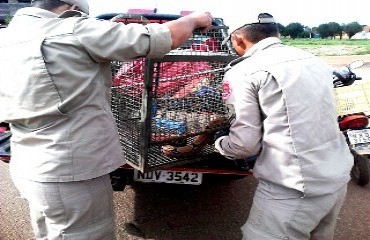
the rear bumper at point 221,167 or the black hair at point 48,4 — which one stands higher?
the black hair at point 48,4

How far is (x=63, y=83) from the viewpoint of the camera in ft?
5.90

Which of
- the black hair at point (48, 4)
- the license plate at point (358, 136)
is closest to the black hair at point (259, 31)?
the black hair at point (48, 4)

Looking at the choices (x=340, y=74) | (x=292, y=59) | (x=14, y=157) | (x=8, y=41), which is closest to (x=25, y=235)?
(x=14, y=157)

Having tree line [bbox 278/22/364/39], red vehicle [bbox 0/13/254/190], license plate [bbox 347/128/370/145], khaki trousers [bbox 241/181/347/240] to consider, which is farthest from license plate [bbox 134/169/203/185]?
tree line [bbox 278/22/364/39]

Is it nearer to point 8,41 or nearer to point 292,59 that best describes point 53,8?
point 8,41

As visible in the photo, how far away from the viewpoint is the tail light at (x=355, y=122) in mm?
4207

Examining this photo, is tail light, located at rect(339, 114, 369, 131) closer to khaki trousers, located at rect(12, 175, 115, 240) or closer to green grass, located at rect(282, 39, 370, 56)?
khaki trousers, located at rect(12, 175, 115, 240)

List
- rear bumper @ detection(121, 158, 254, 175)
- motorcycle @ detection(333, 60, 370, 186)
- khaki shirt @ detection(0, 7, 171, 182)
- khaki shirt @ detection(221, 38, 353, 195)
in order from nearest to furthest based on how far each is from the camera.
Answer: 1. khaki shirt @ detection(0, 7, 171, 182)
2. khaki shirt @ detection(221, 38, 353, 195)
3. rear bumper @ detection(121, 158, 254, 175)
4. motorcycle @ detection(333, 60, 370, 186)

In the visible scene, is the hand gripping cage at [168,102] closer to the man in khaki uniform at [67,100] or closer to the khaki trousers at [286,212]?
the man in khaki uniform at [67,100]

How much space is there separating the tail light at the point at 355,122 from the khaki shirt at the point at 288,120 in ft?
7.63

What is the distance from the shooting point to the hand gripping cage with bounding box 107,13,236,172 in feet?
7.55

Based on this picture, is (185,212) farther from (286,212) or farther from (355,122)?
(355,122)

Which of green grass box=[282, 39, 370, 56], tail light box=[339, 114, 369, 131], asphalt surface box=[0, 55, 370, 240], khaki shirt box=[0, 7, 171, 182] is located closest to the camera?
khaki shirt box=[0, 7, 171, 182]

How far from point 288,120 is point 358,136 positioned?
2.62 m
